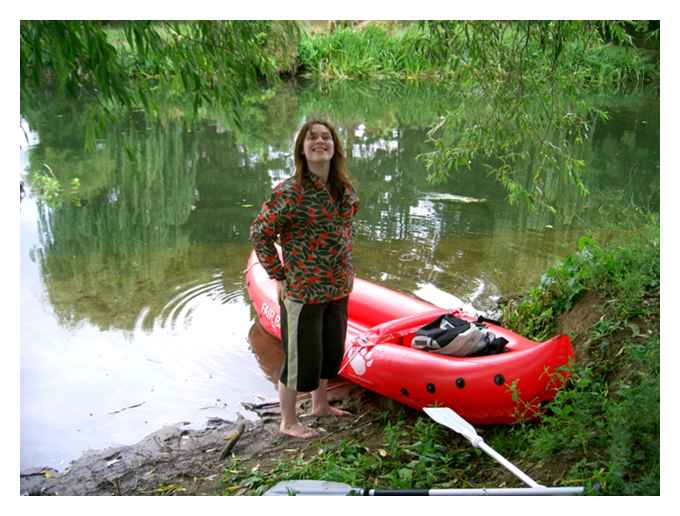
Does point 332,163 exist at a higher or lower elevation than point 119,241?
higher

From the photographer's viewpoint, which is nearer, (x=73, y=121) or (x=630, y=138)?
(x=630, y=138)

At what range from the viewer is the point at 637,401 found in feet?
7.30

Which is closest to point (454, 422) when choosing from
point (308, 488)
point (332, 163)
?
point (308, 488)

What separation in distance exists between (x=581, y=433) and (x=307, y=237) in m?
1.14

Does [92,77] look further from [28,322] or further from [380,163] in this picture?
[380,163]

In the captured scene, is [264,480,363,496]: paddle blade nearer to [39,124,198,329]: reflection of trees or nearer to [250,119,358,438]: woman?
[250,119,358,438]: woman

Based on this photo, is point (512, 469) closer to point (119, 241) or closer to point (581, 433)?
point (581, 433)

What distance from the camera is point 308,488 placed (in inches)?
95.3

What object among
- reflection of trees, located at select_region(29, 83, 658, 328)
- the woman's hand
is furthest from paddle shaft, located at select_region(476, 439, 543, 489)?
reflection of trees, located at select_region(29, 83, 658, 328)

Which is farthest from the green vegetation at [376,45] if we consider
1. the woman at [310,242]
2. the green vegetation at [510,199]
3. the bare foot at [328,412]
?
the bare foot at [328,412]

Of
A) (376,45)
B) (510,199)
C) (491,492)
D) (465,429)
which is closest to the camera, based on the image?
(491,492)

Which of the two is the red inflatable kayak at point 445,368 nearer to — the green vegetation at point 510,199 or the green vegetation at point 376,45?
the green vegetation at point 510,199
